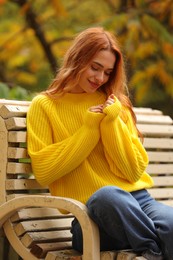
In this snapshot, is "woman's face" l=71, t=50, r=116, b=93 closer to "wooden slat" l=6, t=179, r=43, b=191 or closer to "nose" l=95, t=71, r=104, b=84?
"nose" l=95, t=71, r=104, b=84

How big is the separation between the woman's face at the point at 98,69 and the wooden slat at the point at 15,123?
1.24 ft

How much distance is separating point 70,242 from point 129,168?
20.0 inches

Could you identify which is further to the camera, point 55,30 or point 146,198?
point 55,30

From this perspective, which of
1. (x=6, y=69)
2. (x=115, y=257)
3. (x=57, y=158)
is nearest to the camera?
(x=115, y=257)

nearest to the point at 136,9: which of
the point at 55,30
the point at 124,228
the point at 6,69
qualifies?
the point at 55,30

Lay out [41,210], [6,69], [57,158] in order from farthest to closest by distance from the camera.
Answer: [6,69] → [41,210] → [57,158]

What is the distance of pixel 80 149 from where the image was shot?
182 inches

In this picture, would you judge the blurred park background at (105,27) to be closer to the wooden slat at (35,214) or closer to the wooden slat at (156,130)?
the wooden slat at (35,214)

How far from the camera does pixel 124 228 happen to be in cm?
433

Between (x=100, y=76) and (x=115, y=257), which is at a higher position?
(x=100, y=76)

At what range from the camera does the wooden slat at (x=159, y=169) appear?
18.8ft

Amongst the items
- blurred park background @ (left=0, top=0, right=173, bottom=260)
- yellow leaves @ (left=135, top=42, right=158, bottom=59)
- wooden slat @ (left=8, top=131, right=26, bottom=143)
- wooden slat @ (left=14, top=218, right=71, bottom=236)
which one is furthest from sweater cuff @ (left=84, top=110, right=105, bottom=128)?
yellow leaves @ (left=135, top=42, right=158, bottom=59)

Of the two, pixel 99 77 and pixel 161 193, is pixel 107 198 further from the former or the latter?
pixel 161 193

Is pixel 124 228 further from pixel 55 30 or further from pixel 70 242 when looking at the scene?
pixel 55 30
